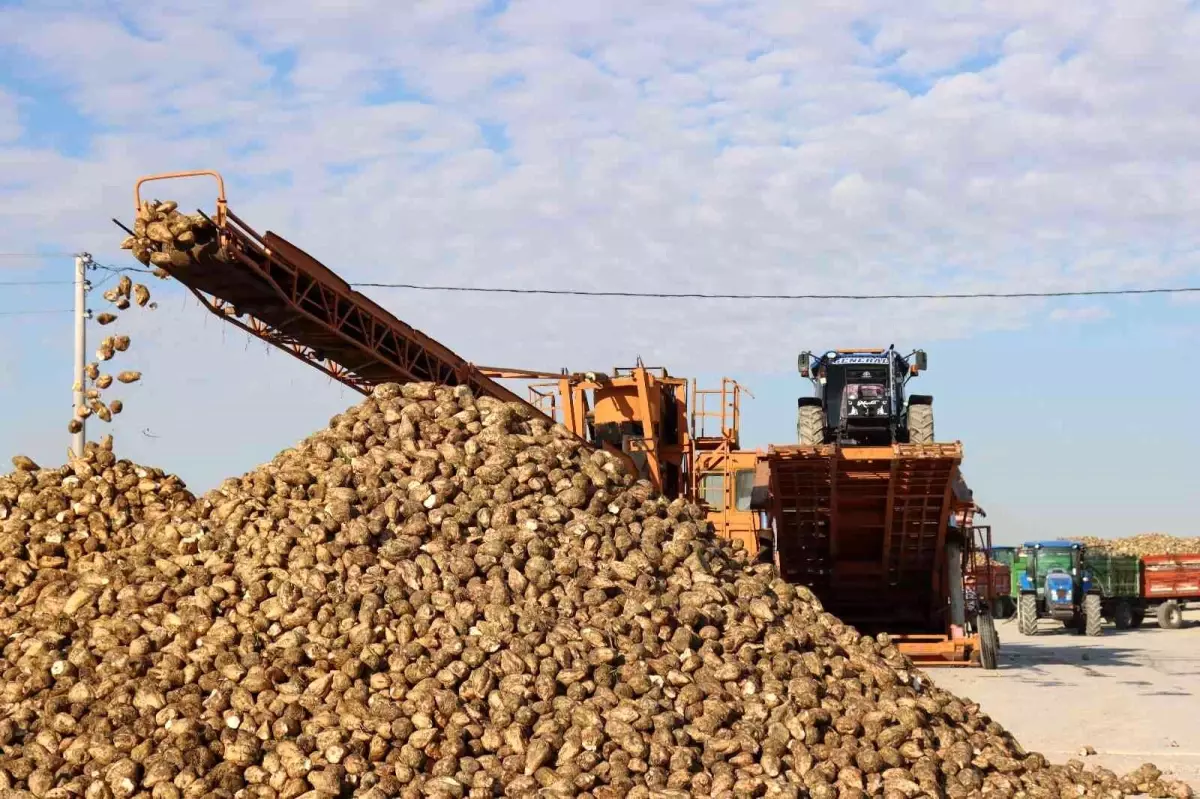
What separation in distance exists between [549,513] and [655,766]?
2637mm

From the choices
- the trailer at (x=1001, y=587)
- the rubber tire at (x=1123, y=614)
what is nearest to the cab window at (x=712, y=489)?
the trailer at (x=1001, y=587)

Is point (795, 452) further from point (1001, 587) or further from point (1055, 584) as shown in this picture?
point (1001, 587)

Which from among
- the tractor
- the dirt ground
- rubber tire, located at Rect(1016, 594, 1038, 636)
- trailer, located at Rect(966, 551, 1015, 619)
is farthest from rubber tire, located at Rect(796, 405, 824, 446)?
rubber tire, located at Rect(1016, 594, 1038, 636)

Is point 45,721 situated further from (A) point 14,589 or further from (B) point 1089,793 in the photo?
(B) point 1089,793

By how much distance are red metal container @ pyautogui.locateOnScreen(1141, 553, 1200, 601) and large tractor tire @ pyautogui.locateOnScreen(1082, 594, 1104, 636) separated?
2677 mm

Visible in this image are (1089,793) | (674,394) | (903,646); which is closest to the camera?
(1089,793)

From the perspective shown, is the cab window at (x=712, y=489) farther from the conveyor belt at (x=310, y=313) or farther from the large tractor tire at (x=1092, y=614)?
the large tractor tire at (x=1092, y=614)

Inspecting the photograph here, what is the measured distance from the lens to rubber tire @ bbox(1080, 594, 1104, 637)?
26188 mm

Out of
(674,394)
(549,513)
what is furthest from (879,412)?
(549,513)

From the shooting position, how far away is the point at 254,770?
7637 mm

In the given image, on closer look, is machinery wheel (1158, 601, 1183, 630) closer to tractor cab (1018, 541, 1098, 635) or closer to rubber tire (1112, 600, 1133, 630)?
rubber tire (1112, 600, 1133, 630)

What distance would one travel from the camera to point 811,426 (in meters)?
16.2

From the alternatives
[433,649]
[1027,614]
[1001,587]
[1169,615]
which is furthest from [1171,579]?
[433,649]

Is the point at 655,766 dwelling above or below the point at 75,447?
below
